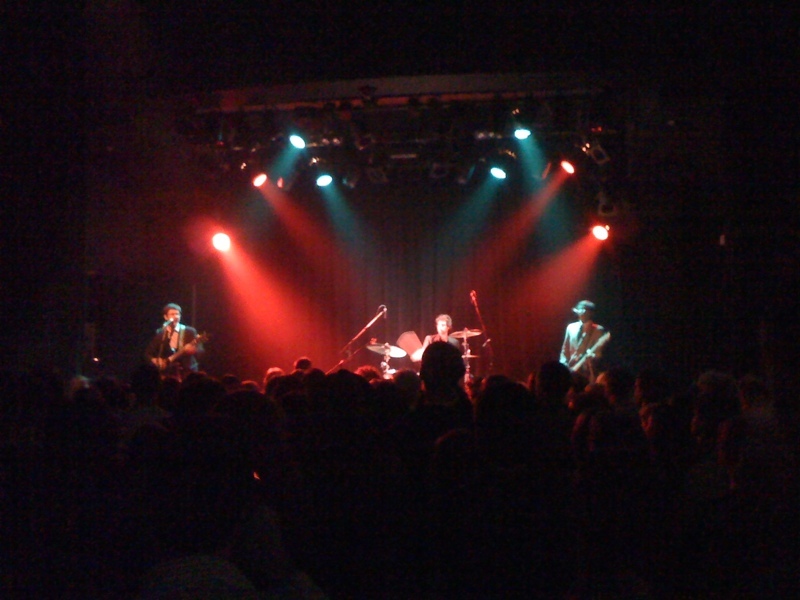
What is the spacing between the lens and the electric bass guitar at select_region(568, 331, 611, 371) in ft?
31.1

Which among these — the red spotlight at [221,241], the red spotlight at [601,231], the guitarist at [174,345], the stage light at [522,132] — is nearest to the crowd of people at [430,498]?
the stage light at [522,132]

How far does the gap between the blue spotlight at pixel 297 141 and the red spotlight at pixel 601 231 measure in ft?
14.8

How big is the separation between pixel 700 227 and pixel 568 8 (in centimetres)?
414

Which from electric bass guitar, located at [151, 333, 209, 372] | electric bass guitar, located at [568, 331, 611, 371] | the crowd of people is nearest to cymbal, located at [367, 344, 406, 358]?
electric bass guitar, located at [568, 331, 611, 371]

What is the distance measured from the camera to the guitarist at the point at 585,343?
9492mm

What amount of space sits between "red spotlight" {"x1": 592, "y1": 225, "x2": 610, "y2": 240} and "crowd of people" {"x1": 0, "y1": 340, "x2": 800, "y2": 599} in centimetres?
772

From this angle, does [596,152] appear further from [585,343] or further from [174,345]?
[174,345]

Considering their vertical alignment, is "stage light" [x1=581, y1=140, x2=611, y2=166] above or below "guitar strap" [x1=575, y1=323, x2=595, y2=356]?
above

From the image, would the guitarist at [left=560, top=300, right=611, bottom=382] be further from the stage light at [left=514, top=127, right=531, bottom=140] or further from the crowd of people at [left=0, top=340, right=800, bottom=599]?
the crowd of people at [left=0, top=340, right=800, bottom=599]

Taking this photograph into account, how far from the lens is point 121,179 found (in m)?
9.07

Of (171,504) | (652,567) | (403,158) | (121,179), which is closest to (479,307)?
(403,158)

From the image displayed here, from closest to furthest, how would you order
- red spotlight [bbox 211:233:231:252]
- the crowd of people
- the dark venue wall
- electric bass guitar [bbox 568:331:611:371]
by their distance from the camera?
the crowd of people < the dark venue wall < electric bass guitar [bbox 568:331:611:371] < red spotlight [bbox 211:233:231:252]

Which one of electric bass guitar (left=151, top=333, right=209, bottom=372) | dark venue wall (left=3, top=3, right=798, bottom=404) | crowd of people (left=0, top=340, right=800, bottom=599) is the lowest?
crowd of people (left=0, top=340, right=800, bottom=599)

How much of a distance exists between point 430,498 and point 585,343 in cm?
747
